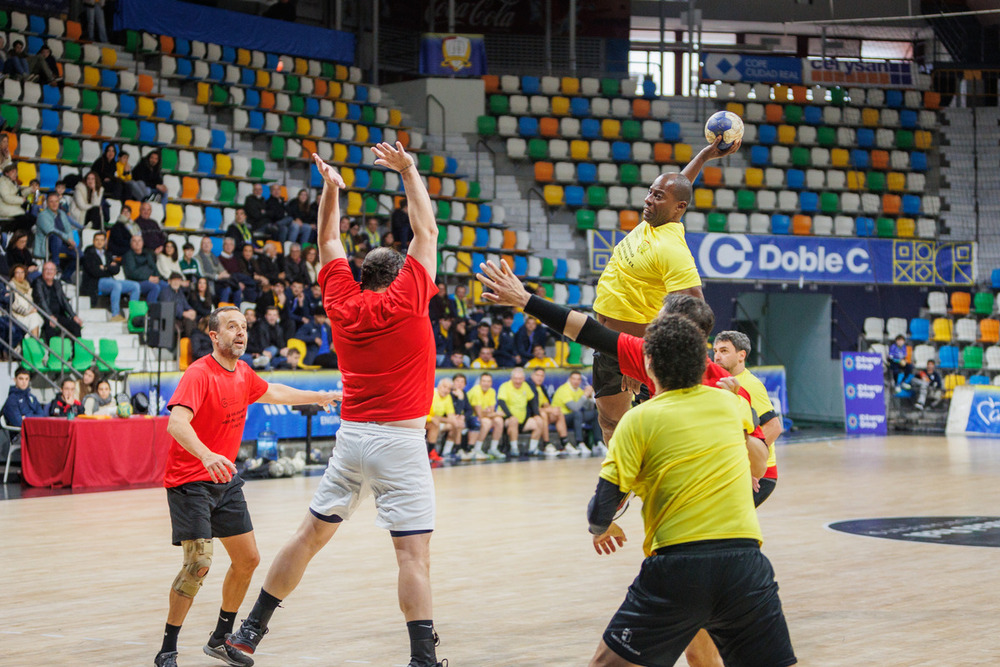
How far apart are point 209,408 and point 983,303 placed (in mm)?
22268

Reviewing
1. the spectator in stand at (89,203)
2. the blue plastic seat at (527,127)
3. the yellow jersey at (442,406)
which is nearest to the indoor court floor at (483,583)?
the yellow jersey at (442,406)

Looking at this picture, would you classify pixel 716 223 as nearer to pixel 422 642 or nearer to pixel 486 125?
pixel 486 125

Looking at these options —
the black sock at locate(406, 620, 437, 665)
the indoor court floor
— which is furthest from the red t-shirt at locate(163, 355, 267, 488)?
the black sock at locate(406, 620, 437, 665)

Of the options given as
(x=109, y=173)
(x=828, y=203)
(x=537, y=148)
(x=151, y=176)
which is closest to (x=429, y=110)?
(x=537, y=148)

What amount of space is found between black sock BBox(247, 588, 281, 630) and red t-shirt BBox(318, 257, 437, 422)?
95 cm

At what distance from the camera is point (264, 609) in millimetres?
5656

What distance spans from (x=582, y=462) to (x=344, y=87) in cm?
1168

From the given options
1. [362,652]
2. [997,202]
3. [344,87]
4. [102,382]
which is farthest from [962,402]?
[362,652]

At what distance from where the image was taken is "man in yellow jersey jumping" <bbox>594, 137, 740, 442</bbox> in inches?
243

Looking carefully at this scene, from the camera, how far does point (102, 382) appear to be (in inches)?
548

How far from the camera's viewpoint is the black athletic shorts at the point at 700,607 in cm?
362

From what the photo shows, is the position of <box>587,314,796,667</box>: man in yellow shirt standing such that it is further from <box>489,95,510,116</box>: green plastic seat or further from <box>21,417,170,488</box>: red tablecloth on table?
<box>489,95,510,116</box>: green plastic seat

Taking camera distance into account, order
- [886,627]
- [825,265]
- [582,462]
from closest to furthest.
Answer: [886,627] → [582,462] → [825,265]

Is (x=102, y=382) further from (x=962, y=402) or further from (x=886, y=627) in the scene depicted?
(x=962, y=402)
